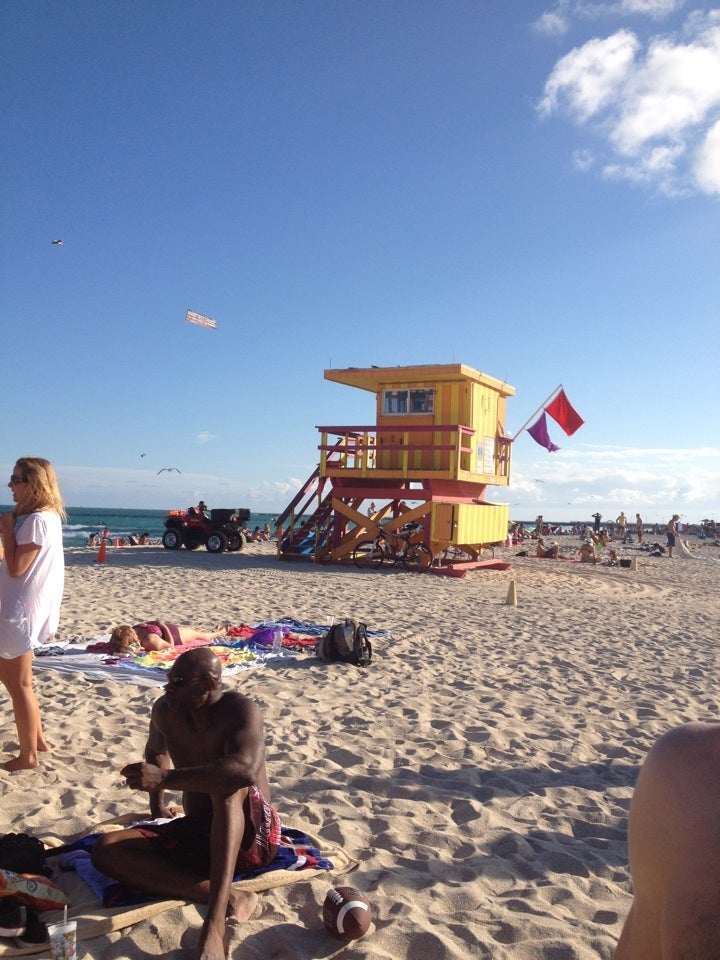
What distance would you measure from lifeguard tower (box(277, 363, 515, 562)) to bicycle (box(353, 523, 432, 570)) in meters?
0.22

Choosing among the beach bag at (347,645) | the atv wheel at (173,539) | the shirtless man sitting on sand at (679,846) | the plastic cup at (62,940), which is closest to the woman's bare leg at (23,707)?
the plastic cup at (62,940)

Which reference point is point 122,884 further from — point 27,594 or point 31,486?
point 31,486

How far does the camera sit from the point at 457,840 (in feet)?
12.5

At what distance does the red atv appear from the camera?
2255 centimetres

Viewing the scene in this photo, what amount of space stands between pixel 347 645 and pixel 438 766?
272 cm

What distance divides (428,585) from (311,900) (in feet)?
38.9

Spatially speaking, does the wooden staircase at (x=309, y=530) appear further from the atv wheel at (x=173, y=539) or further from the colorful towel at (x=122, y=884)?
the colorful towel at (x=122, y=884)

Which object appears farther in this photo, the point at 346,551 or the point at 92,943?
the point at 346,551

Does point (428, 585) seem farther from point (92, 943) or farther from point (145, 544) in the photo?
point (145, 544)

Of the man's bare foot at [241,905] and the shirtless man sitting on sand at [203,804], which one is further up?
the shirtless man sitting on sand at [203,804]

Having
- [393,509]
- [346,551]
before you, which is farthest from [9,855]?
[393,509]

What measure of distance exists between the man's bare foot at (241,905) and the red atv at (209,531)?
64.5ft

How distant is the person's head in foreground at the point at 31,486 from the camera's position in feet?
14.2

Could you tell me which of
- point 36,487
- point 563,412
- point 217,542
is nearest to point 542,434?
point 563,412
